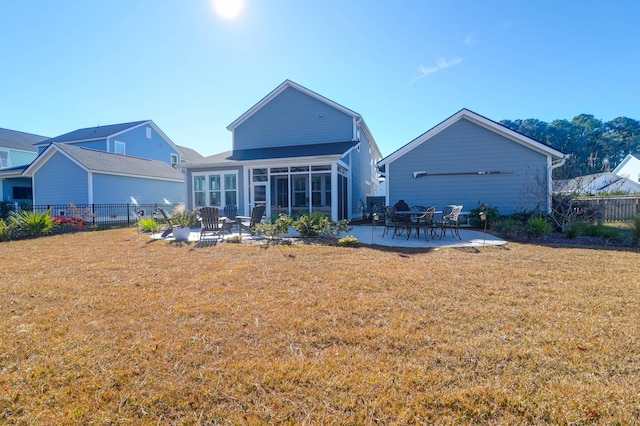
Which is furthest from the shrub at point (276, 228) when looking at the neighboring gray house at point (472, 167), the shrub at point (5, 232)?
the shrub at point (5, 232)

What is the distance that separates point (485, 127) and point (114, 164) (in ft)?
73.5

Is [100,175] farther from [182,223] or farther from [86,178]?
[182,223]

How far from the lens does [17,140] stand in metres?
30.7

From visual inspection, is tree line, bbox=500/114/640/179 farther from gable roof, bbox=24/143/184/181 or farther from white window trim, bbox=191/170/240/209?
gable roof, bbox=24/143/184/181

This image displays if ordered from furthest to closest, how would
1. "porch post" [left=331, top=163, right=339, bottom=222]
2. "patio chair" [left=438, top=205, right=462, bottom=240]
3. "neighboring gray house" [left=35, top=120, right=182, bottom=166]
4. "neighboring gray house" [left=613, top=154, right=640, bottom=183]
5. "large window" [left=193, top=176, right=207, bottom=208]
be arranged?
"neighboring gray house" [left=613, top=154, right=640, bottom=183], "neighboring gray house" [left=35, top=120, right=182, bottom=166], "large window" [left=193, top=176, right=207, bottom=208], "porch post" [left=331, top=163, right=339, bottom=222], "patio chair" [left=438, top=205, right=462, bottom=240]

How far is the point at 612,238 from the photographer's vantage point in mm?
8383

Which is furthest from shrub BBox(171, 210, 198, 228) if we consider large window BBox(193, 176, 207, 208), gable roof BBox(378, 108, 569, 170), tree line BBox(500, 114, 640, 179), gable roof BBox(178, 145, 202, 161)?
tree line BBox(500, 114, 640, 179)

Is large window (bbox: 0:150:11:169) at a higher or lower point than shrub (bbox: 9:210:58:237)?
higher

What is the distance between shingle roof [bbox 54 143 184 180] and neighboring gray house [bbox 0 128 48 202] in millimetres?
5920

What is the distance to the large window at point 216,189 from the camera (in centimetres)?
1570

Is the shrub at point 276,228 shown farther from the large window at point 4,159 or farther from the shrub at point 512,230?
the large window at point 4,159

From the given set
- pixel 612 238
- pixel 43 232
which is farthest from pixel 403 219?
pixel 43 232

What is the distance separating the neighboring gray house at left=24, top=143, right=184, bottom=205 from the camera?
17.6 meters

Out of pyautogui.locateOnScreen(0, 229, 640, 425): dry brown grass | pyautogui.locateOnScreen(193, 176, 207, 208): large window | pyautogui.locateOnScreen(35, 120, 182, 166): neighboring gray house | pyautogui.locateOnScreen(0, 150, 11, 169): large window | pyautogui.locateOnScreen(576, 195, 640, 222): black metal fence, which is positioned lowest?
pyautogui.locateOnScreen(0, 229, 640, 425): dry brown grass
